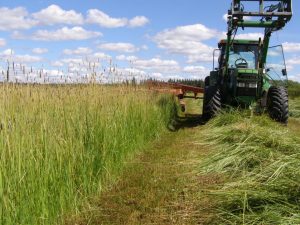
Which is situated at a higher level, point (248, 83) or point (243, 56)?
point (243, 56)

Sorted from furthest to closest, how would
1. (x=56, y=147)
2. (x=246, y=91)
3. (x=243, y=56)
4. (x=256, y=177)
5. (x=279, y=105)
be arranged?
1. (x=243, y=56)
2. (x=246, y=91)
3. (x=279, y=105)
4. (x=256, y=177)
5. (x=56, y=147)

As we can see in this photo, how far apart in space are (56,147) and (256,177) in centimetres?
235

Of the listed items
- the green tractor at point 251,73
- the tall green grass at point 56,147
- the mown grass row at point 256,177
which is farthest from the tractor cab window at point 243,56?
the tall green grass at point 56,147

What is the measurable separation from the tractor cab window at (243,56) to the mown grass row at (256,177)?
3.76 meters

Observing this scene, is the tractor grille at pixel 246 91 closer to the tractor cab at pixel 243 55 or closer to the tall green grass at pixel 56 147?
the tractor cab at pixel 243 55

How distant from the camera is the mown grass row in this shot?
416 centimetres

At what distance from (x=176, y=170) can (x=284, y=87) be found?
20.4 ft

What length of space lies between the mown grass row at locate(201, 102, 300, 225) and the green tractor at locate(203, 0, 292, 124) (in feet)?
8.54

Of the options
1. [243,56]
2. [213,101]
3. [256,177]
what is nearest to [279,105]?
[213,101]

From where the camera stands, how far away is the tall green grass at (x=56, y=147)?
3.68 metres

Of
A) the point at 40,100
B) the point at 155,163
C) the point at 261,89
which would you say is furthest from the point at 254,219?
the point at 261,89

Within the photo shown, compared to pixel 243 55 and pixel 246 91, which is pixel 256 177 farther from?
pixel 243 55

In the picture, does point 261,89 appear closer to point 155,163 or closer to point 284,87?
point 284,87

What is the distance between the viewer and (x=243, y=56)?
1245 cm
